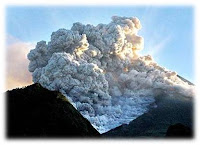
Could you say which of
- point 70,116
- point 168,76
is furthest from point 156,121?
point 70,116

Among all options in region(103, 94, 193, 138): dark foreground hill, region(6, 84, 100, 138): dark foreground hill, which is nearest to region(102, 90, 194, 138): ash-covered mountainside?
region(103, 94, 193, 138): dark foreground hill

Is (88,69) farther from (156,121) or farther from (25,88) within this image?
(25,88)

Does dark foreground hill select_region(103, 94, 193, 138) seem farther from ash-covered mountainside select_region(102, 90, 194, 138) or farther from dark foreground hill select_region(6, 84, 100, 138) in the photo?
dark foreground hill select_region(6, 84, 100, 138)

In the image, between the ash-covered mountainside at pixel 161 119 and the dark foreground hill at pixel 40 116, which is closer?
the dark foreground hill at pixel 40 116

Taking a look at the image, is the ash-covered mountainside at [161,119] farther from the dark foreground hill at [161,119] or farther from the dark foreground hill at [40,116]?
the dark foreground hill at [40,116]

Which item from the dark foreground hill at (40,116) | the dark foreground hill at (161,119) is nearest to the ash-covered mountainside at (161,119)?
the dark foreground hill at (161,119)

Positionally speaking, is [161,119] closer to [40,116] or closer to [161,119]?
[161,119]
